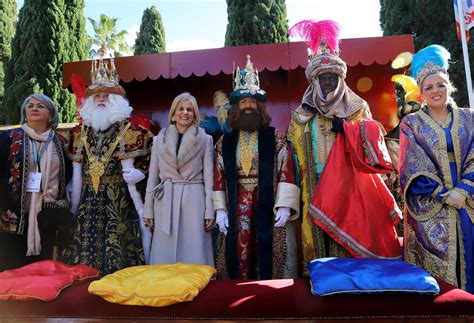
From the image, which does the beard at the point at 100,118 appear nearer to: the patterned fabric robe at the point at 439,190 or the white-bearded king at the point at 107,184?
the white-bearded king at the point at 107,184

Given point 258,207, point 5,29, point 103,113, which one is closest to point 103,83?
point 103,113

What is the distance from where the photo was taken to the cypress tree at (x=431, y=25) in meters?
12.4

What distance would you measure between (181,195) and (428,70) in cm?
229

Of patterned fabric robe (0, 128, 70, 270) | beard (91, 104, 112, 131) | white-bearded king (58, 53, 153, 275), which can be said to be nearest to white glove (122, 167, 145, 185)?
white-bearded king (58, 53, 153, 275)

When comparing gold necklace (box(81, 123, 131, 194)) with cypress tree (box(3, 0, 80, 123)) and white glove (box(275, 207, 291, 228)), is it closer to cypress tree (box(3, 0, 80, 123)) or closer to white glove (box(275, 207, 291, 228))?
white glove (box(275, 207, 291, 228))

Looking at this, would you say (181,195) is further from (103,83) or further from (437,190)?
(437,190)

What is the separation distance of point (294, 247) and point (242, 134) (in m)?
1.08

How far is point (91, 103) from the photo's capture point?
4059 mm

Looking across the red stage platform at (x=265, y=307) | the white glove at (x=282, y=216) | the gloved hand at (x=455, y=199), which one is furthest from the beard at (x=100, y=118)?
the gloved hand at (x=455, y=199)

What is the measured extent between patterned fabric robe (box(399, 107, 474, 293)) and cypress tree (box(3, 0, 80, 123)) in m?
10.3

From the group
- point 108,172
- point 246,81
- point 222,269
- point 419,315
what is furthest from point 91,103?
point 419,315

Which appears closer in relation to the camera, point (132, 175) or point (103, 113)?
point (132, 175)

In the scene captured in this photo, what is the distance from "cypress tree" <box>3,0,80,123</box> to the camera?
11.5m

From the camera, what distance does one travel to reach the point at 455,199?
2977mm
